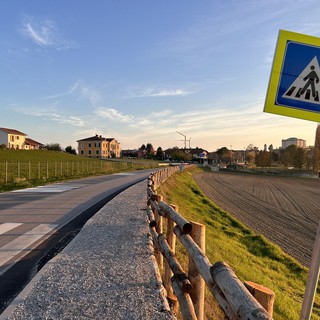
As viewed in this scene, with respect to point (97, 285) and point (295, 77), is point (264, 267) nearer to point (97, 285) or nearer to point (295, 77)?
point (97, 285)

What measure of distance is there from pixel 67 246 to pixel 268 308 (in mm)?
5240

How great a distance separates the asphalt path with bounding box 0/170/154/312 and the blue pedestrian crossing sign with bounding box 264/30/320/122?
4.06 m

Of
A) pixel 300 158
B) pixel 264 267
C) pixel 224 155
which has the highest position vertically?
pixel 224 155

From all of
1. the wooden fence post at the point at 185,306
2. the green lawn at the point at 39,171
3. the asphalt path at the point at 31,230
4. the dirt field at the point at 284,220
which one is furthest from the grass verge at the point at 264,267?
the green lawn at the point at 39,171

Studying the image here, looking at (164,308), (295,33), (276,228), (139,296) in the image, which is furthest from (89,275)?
(276,228)

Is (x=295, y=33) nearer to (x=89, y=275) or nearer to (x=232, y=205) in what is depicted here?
(x=89, y=275)

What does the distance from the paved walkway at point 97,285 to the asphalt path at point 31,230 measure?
0.38m

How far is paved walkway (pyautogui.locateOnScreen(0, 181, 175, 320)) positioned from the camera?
3766mm

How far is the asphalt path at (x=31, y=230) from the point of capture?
5.21 metres

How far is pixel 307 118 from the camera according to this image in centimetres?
252

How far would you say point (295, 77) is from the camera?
258 cm

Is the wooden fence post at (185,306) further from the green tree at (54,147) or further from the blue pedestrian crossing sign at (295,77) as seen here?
the green tree at (54,147)

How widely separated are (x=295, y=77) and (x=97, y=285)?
372cm

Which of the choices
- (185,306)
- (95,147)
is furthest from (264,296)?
(95,147)
